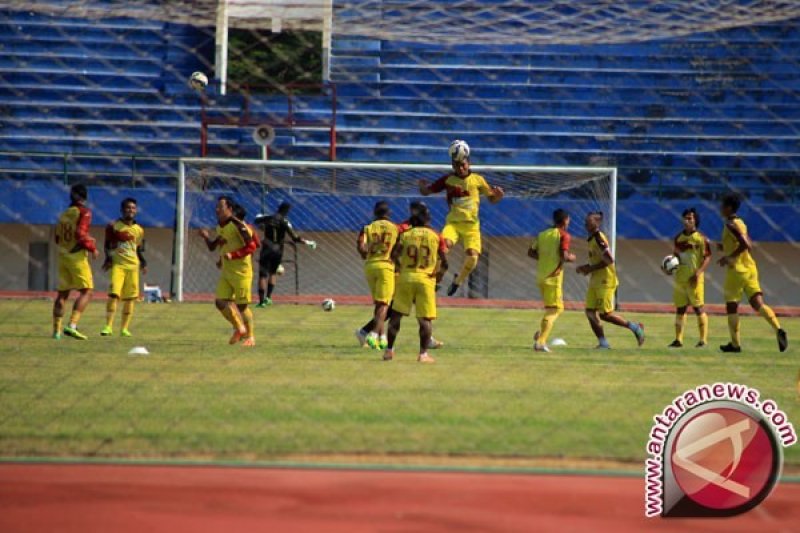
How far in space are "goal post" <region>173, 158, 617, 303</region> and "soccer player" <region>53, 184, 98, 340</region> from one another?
10190mm

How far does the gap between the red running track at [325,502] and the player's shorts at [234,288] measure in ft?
27.8

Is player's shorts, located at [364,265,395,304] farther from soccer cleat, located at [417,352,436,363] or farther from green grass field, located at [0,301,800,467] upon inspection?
soccer cleat, located at [417,352,436,363]

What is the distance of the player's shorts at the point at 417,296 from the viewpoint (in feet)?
46.8

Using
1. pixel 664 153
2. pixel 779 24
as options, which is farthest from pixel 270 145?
pixel 779 24

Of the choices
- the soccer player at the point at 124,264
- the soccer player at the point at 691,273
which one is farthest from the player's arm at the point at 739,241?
the soccer player at the point at 124,264

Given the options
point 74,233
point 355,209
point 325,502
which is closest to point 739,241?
point 74,233

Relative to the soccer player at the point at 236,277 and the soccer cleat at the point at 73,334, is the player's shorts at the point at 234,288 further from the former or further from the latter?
the soccer cleat at the point at 73,334

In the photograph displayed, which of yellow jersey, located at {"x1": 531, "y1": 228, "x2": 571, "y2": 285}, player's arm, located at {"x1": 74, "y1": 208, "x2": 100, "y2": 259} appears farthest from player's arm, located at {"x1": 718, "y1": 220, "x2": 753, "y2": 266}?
player's arm, located at {"x1": 74, "y1": 208, "x2": 100, "y2": 259}

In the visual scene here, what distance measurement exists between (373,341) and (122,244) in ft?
13.6

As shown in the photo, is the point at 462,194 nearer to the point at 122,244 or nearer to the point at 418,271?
the point at 418,271

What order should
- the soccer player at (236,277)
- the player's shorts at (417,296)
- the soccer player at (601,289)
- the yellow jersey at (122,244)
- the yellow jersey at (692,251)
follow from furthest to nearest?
the yellow jersey at (692,251) < the yellow jersey at (122,244) < the soccer player at (601,289) < the soccer player at (236,277) < the player's shorts at (417,296)

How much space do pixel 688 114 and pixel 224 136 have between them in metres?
10.8

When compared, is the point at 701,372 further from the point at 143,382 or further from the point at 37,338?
the point at 37,338

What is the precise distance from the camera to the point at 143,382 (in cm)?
1212
